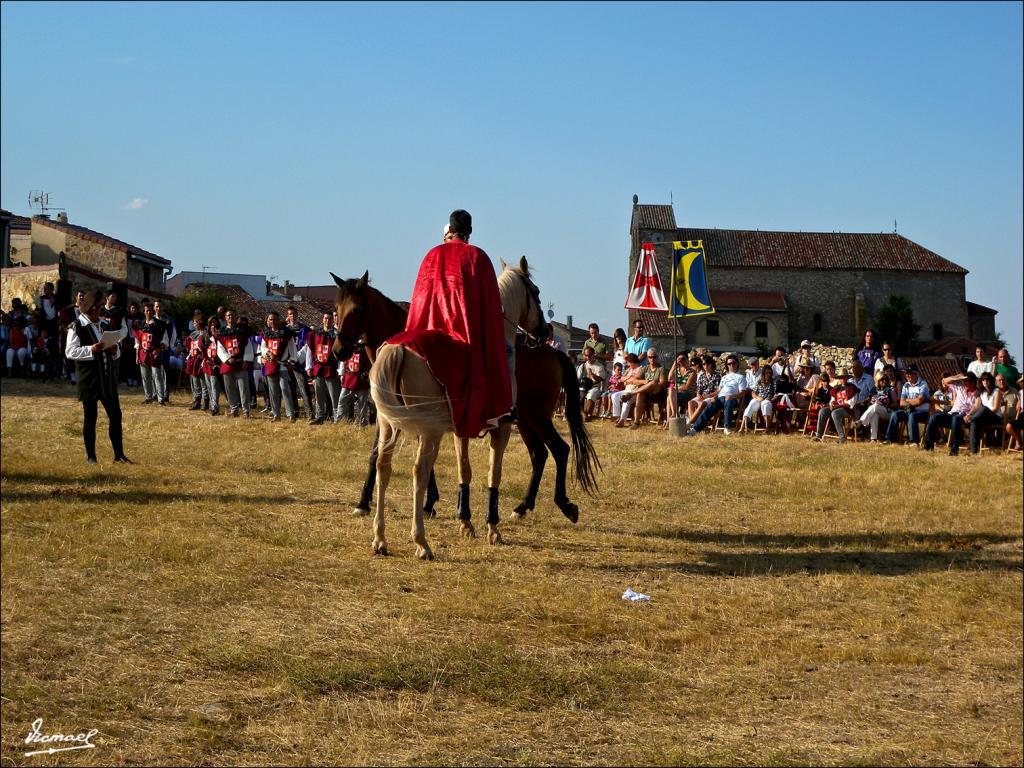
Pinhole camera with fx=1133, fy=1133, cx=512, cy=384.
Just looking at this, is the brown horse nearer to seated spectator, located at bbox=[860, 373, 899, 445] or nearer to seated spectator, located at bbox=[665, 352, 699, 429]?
seated spectator, located at bbox=[665, 352, 699, 429]

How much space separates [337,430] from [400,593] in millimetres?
9484

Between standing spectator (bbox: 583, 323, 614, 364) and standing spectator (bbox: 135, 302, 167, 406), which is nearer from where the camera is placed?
standing spectator (bbox: 135, 302, 167, 406)

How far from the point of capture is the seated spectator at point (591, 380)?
21.3 m

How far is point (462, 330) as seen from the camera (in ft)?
30.6

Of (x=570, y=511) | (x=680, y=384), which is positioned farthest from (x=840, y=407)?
(x=570, y=511)

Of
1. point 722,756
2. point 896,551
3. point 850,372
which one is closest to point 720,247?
point 850,372

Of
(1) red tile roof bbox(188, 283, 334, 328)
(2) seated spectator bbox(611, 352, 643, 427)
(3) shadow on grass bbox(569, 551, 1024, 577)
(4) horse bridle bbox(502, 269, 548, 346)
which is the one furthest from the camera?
(1) red tile roof bbox(188, 283, 334, 328)

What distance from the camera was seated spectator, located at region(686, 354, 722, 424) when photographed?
1973cm

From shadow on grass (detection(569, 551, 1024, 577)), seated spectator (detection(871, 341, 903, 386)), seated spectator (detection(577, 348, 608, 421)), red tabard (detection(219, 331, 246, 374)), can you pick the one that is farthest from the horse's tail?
seated spectator (detection(577, 348, 608, 421))

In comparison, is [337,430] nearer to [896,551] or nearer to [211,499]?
[211,499]

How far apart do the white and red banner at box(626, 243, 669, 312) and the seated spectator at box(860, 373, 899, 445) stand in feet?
17.1

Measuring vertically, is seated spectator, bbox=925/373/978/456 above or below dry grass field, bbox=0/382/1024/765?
above

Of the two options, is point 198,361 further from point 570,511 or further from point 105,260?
point 570,511

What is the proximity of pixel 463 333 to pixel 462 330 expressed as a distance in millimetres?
26
